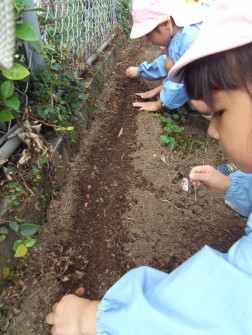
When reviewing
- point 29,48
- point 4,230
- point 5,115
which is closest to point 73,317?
point 4,230

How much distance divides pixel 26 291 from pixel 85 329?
44 centimetres

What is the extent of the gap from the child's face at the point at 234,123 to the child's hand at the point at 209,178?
604 mm

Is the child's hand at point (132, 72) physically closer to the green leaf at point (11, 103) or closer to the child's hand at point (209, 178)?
the child's hand at point (209, 178)

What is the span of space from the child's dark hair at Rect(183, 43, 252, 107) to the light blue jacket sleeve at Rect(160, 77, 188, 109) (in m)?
1.51

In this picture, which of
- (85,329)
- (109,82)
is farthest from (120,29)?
(85,329)

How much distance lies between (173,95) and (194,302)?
1858 millimetres

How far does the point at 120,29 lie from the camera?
11.5 feet

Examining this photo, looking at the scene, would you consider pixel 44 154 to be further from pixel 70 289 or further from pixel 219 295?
pixel 219 295

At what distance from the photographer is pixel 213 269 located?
0.91 metres

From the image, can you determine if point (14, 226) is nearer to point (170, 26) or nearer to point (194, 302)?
point (194, 302)

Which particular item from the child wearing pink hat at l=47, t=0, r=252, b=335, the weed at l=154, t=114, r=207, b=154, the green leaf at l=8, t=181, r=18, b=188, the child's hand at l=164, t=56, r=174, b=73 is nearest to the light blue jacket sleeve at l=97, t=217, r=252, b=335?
the child wearing pink hat at l=47, t=0, r=252, b=335

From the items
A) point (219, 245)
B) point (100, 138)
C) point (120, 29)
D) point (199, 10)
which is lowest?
point (219, 245)

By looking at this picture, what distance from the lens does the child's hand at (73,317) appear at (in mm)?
1072

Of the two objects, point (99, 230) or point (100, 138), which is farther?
point (100, 138)
